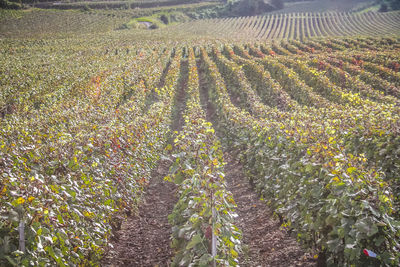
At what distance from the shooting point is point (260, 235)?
6965 mm

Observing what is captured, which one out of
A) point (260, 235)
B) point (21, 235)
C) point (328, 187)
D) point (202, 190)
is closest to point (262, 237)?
point (260, 235)

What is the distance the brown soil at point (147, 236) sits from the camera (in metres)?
6.09

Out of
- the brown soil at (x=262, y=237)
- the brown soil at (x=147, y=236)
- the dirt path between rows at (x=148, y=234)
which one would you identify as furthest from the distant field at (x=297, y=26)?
the brown soil at (x=147, y=236)

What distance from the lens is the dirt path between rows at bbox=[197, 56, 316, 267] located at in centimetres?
574

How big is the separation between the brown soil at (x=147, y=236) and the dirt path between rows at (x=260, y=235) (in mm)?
1674

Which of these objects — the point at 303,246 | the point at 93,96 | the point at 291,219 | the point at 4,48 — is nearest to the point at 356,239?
the point at 303,246

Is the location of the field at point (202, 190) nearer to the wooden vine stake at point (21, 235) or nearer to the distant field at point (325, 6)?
the wooden vine stake at point (21, 235)

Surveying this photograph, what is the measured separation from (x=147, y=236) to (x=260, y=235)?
8.20ft

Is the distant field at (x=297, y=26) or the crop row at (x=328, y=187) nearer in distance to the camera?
the crop row at (x=328, y=187)

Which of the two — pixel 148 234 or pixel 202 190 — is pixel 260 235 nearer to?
pixel 148 234

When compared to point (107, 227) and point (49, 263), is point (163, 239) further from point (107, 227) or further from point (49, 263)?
point (49, 263)

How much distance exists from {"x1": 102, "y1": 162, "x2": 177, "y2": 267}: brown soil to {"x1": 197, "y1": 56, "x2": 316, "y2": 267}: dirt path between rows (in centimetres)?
167

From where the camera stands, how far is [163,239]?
696 centimetres

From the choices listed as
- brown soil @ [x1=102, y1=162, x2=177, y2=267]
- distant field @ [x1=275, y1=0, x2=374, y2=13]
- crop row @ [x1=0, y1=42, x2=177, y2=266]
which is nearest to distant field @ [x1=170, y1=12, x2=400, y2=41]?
distant field @ [x1=275, y1=0, x2=374, y2=13]
